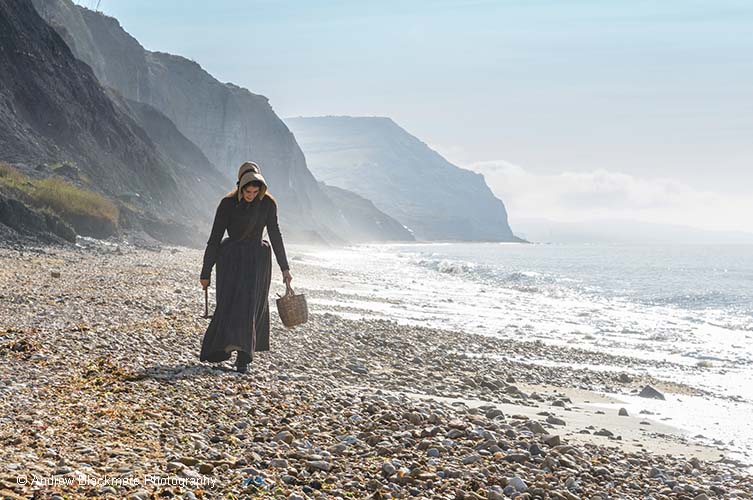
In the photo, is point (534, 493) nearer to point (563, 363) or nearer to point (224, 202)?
point (224, 202)

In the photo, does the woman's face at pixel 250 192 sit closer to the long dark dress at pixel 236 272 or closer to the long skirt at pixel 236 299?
the long dark dress at pixel 236 272

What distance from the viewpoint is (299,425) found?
6852mm

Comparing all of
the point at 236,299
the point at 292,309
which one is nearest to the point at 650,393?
the point at 292,309

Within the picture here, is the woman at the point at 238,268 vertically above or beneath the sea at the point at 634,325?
above

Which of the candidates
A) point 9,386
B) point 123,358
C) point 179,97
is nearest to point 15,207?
point 123,358

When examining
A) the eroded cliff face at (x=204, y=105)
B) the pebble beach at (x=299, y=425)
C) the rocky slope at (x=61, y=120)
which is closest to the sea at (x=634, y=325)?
the pebble beach at (x=299, y=425)

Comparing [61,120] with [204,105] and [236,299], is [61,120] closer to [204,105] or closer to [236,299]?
[236,299]

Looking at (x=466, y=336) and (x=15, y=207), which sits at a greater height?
(x=15, y=207)

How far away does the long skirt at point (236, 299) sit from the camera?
29.7 ft

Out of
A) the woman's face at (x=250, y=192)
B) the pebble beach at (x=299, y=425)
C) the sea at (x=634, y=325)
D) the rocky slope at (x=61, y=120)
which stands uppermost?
the rocky slope at (x=61, y=120)

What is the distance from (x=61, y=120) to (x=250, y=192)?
40.6 m

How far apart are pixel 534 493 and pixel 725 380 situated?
11.5m

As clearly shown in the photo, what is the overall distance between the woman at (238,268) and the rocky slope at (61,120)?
3024 centimetres

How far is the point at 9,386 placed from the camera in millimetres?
6867
